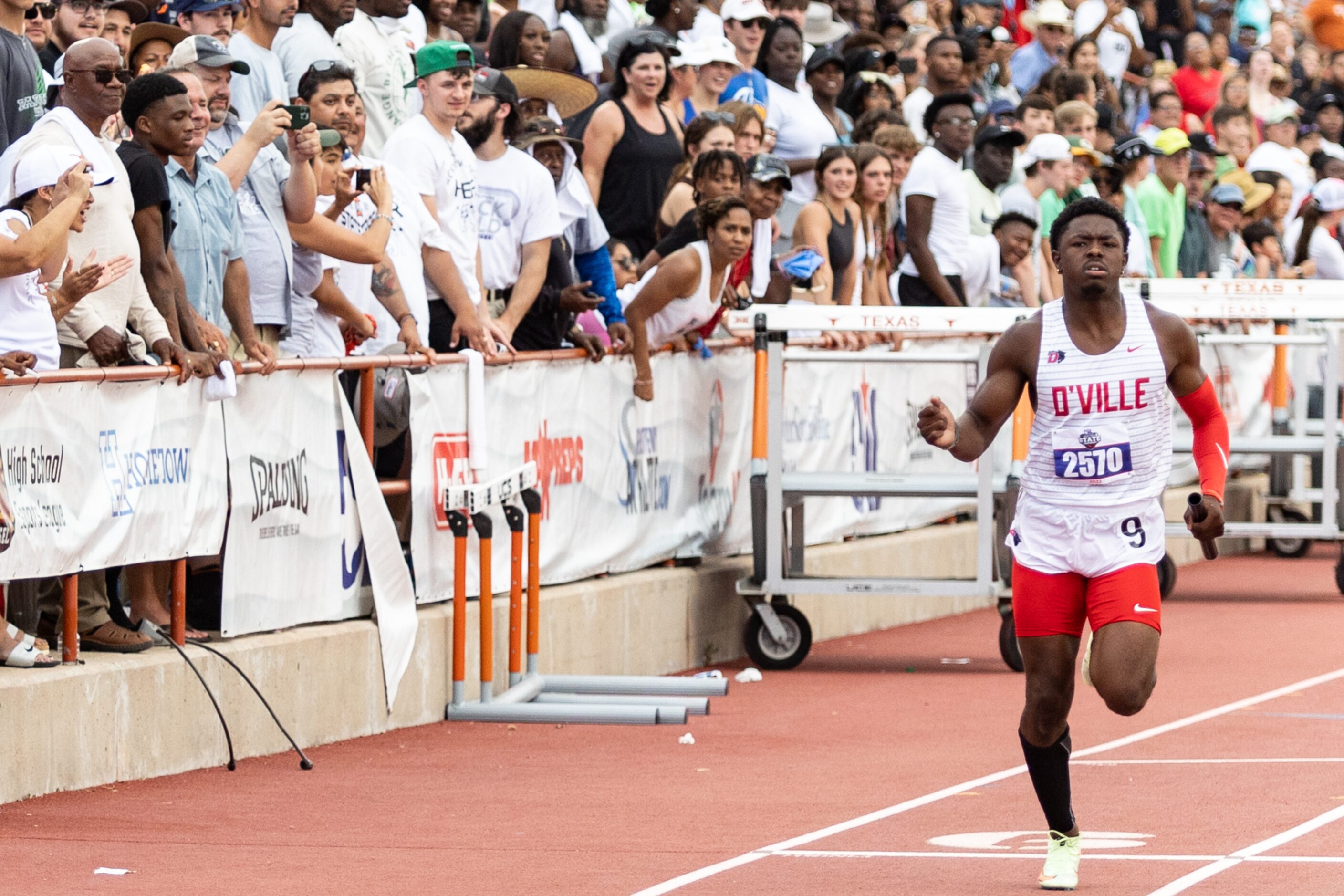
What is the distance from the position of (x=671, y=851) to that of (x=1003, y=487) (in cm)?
604

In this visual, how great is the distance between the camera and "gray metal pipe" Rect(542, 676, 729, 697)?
467 inches

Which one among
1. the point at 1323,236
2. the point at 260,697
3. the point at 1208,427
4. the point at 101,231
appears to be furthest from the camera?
the point at 1323,236

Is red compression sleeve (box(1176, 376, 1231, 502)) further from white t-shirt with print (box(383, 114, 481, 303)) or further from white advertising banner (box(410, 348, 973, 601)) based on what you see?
white t-shirt with print (box(383, 114, 481, 303))

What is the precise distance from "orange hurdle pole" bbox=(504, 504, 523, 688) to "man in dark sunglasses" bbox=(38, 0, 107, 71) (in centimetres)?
284

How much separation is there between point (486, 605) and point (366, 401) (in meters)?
1.12

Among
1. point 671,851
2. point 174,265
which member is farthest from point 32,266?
point 671,851

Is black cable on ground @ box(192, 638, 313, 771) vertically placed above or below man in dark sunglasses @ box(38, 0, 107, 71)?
below

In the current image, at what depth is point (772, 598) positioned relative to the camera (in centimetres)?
1380

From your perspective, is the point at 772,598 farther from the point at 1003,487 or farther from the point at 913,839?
the point at 913,839

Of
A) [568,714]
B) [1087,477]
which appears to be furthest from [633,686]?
[1087,477]

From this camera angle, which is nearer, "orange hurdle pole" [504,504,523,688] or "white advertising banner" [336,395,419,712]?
"white advertising banner" [336,395,419,712]

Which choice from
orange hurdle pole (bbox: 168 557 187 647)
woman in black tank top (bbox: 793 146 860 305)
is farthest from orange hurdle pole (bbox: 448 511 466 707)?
woman in black tank top (bbox: 793 146 860 305)

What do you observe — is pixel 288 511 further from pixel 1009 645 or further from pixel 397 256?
pixel 1009 645

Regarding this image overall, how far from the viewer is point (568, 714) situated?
36.5 feet
